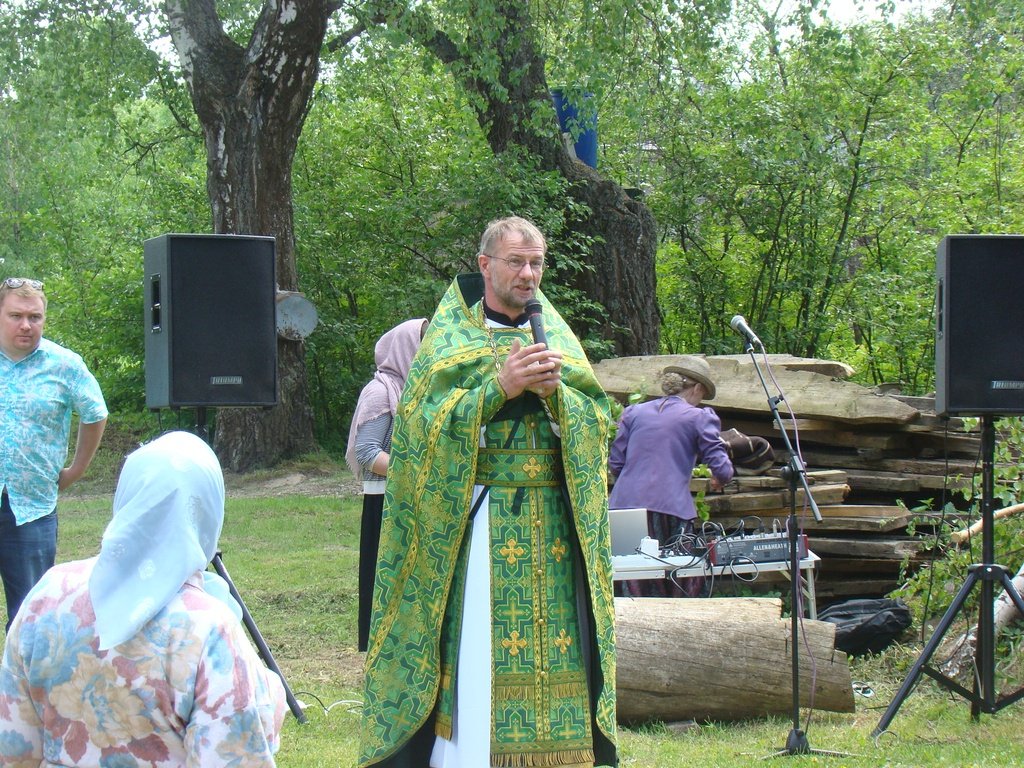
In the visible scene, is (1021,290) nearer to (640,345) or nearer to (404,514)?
(404,514)

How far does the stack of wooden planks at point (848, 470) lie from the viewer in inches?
342

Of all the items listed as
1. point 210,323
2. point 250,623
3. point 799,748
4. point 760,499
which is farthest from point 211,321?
point 760,499

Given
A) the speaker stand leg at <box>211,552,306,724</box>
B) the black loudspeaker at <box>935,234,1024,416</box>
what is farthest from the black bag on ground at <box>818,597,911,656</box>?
the speaker stand leg at <box>211,552,306,724</box>

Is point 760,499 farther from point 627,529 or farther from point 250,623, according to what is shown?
point 250,623

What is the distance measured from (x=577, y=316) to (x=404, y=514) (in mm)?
9377

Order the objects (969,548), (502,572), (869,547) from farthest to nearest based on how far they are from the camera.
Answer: (869,547) < (969,548) < (502,572)

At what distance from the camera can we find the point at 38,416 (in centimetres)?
550

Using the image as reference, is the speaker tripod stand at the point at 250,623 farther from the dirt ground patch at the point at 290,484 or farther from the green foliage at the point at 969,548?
the dirt ground patch at the point at 290,484

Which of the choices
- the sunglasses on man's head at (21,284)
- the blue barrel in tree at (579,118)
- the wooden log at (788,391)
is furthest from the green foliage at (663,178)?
the sunglasses on man's head at (21,284)

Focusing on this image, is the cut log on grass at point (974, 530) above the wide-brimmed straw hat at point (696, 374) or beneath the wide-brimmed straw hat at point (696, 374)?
beneath

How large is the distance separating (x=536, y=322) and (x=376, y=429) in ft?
6.31

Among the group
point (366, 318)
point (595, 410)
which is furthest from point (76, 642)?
point (366, 318)

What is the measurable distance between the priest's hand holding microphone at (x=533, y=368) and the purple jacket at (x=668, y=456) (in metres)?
3.92

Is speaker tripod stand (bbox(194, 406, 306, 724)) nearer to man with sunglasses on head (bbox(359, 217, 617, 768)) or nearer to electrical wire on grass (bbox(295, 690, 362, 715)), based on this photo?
electrical wire on grass (bbox(295, 690, 362, 715))
